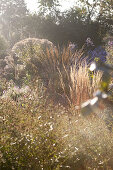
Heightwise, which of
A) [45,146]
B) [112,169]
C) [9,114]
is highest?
[9,114]

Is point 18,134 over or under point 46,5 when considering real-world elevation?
under

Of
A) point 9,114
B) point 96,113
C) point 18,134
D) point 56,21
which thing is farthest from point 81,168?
point 56,21

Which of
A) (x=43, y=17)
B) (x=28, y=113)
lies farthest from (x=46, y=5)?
(x=28, y=113)

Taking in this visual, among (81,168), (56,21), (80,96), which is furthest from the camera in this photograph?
(56,21)

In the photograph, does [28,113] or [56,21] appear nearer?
[28,113]

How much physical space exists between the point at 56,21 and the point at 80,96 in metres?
9.80

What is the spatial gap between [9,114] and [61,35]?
10.3m

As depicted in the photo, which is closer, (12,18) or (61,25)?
(61,25)

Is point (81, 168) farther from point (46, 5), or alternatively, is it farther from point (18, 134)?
point (46, 5)

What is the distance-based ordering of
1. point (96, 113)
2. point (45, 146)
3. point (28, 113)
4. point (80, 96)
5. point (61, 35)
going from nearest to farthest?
1. point (45, 146)
2. point (28, 113)
3. point (96, 113)
4. point (80, 96)
5. point (61, 35)

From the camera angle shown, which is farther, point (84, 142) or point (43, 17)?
point (43, 17)

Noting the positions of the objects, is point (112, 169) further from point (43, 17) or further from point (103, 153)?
point (43, 17)

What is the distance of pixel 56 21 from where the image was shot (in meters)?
13.6

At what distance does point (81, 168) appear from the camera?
279 cm
